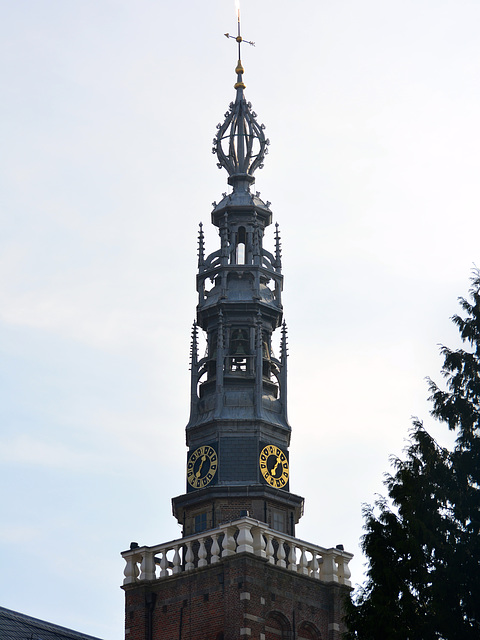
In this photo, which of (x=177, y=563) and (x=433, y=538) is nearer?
(x=433, y=538)

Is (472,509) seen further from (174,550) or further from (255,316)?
(255,316)

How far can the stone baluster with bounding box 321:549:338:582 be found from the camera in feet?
197

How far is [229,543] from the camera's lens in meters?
57.8

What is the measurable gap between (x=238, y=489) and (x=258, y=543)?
3.98 m

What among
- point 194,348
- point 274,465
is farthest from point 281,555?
point 194,348

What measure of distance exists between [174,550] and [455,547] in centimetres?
1762

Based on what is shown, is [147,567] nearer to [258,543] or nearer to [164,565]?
[164,565]

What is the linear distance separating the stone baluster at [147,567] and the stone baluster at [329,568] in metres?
6.28

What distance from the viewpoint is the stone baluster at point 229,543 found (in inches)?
2267

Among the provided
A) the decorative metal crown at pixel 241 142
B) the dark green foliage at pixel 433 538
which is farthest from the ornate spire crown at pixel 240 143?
the dark green foliage at pixel 433 538

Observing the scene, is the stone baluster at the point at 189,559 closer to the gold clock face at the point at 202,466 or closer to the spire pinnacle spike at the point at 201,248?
the gold clock face at the point at 202,466

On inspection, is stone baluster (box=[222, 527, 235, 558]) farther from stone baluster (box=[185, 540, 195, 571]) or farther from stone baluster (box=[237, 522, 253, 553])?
stone baluster (box=[185, 540, 195, 571])

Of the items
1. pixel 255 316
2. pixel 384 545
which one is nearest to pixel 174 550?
pixel 255 316

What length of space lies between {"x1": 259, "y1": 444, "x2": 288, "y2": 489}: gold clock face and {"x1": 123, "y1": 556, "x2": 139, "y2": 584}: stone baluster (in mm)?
5960
